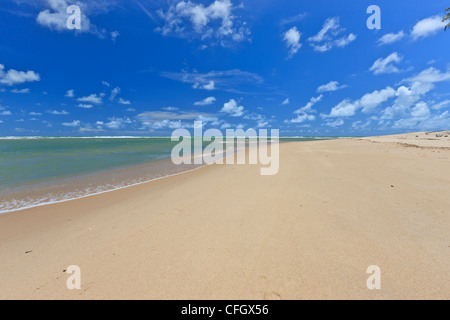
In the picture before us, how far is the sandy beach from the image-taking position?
2387 mm

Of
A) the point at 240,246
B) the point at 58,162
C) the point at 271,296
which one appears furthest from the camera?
the point at 58,162

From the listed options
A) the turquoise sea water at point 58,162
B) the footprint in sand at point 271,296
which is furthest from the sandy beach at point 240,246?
the turquoise sea water at point 58,162

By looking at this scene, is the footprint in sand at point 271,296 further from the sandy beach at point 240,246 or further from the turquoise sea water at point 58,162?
the turquoise sea water at point 58,162

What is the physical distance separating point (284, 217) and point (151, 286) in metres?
2.89

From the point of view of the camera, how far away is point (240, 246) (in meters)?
3.24

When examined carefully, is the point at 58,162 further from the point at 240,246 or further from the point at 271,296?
the point at 271,296

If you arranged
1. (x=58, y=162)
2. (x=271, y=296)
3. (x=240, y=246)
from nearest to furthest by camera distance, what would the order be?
1. (x=271, y=296)
2. (x=240, y=246)
3. (x=58, y=162)

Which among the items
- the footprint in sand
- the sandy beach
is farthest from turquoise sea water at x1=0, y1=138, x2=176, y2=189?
the footprint in sand

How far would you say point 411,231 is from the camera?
136 inches

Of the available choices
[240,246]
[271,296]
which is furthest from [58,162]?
[271,296]

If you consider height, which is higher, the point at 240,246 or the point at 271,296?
the point at 240,246

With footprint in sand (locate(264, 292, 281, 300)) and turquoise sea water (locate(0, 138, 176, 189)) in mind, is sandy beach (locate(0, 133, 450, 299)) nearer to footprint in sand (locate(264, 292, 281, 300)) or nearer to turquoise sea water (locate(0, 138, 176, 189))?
footprint in sand (locate(264, 292, 281, 300))
